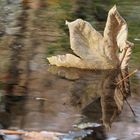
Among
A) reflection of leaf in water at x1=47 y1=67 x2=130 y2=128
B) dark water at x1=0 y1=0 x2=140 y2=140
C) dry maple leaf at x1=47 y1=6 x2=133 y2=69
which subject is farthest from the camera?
dry maple leaf at x1=47 y1=6 x2=133 y2=69

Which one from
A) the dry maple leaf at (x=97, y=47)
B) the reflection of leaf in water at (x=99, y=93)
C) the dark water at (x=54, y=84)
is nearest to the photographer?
the dark water at (x=54, y=84)

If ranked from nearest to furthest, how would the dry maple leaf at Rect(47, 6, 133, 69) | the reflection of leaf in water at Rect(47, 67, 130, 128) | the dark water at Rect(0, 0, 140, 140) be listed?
1. the dark water at Rect(0, 0, 140, 140)
2. the reflection of leaf in water at Rect(47, 67, 130, 128)
3. the dry maple leaf at Rect(47, 6, 133, 69)

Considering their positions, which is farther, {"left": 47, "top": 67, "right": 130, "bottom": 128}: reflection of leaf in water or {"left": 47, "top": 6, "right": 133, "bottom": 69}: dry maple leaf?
{"left": 47, "top": 6, "right": 133, "bottom": 69}: dry maple leaf

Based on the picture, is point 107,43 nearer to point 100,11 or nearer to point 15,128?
point 15,128

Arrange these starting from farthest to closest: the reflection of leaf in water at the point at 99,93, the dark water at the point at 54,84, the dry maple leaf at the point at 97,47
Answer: the dry maple leaf at the point at 97,47, the reflection of leaf in water at the point at 99,93, the dark water at the point at 54,84

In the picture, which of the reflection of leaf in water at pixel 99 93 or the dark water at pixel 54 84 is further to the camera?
the reflection of leaf in water at pixel 99 93

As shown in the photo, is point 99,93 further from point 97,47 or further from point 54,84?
point 97,47
